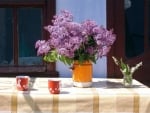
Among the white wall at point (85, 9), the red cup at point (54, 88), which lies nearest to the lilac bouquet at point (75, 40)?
the red cup at point (54, 88)

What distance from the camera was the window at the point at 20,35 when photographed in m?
3.78

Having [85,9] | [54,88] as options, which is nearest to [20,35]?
[85,9]

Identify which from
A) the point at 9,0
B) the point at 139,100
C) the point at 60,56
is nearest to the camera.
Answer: the point at 139,100

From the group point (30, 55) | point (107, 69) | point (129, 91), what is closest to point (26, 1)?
point (30, 55)

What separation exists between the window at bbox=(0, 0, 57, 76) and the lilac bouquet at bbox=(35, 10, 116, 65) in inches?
42.1

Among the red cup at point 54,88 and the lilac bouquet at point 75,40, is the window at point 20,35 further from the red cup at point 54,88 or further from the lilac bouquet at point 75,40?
the red cup at point 54,88

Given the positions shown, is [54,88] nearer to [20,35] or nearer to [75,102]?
[75,102]

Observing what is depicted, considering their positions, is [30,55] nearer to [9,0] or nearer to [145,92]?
[9,0]

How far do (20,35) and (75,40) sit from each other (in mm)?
1287

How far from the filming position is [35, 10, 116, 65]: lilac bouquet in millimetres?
2629

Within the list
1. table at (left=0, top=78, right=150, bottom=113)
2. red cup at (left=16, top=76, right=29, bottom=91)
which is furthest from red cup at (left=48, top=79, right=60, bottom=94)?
red cup at (left=16, top=76, right=29, bottom=91)

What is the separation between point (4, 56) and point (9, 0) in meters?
0.45

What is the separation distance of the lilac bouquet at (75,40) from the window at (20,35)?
1068 millimetres

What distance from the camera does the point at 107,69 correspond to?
3.79m
